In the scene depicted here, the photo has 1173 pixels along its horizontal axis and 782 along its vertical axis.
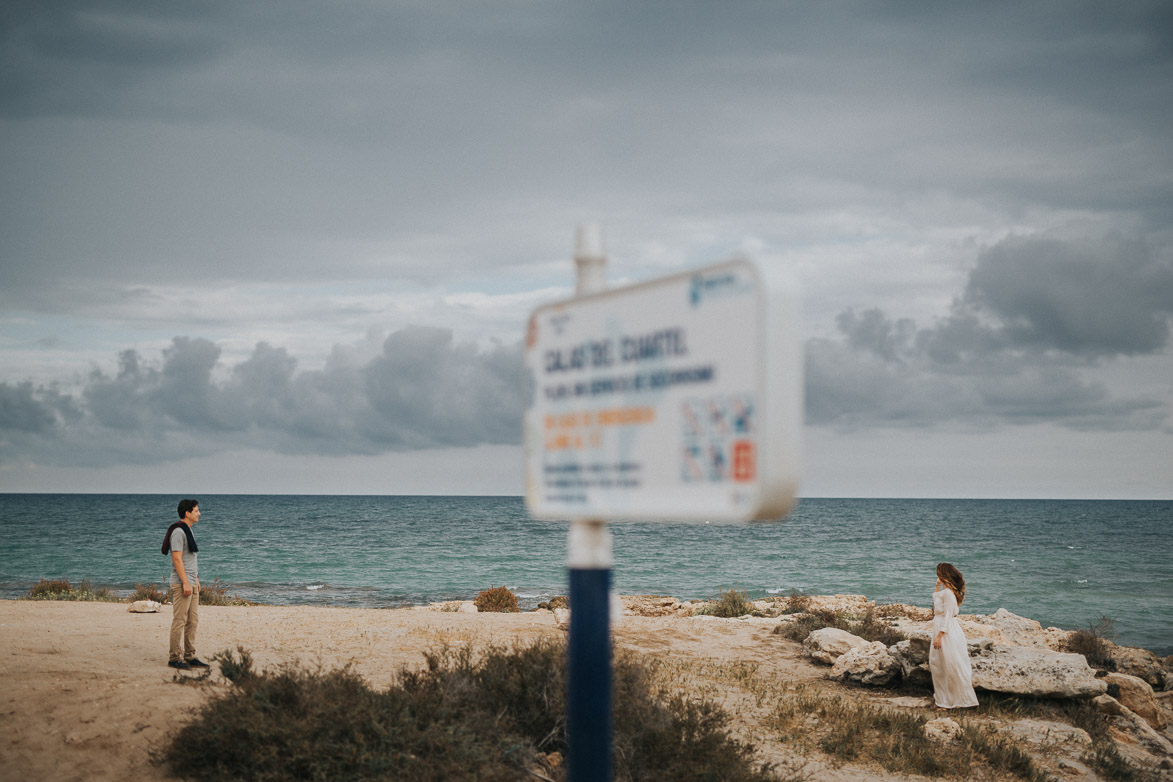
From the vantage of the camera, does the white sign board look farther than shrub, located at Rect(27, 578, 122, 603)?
No

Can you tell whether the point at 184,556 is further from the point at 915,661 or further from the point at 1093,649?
the point at 1093,649

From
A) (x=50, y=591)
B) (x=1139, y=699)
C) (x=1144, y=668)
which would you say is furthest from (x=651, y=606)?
(x=50, y=591)

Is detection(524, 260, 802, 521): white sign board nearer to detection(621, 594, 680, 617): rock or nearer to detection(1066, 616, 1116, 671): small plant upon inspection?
detection(1066, 616, 1116, 671): small plant

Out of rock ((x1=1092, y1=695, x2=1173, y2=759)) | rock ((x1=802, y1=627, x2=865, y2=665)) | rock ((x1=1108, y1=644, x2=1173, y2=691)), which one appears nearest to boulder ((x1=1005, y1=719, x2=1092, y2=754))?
rock ((x1=1092, y1=695, x2=1173, y2=759))

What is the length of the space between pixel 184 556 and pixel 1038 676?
1076 centimetres

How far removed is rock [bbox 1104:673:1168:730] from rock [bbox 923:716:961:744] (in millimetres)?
4521

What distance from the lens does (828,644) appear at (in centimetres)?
1291

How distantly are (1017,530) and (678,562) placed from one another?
4344cm

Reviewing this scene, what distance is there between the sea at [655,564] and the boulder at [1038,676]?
27.4ft

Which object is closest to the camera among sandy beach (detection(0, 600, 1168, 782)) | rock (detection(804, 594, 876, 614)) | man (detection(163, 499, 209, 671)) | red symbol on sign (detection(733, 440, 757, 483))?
red symbol on sign (detection(733, 440, 757, 483))

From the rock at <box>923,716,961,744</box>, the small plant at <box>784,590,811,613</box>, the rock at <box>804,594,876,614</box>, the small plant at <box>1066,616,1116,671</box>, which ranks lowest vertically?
the rock at <box>804,594,876,614</box>

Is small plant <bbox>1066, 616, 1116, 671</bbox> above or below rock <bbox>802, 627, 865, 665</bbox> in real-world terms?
below

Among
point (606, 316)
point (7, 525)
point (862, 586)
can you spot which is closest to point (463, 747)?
point (606, 316)

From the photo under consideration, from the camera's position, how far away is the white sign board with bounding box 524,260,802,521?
86.7 inches
